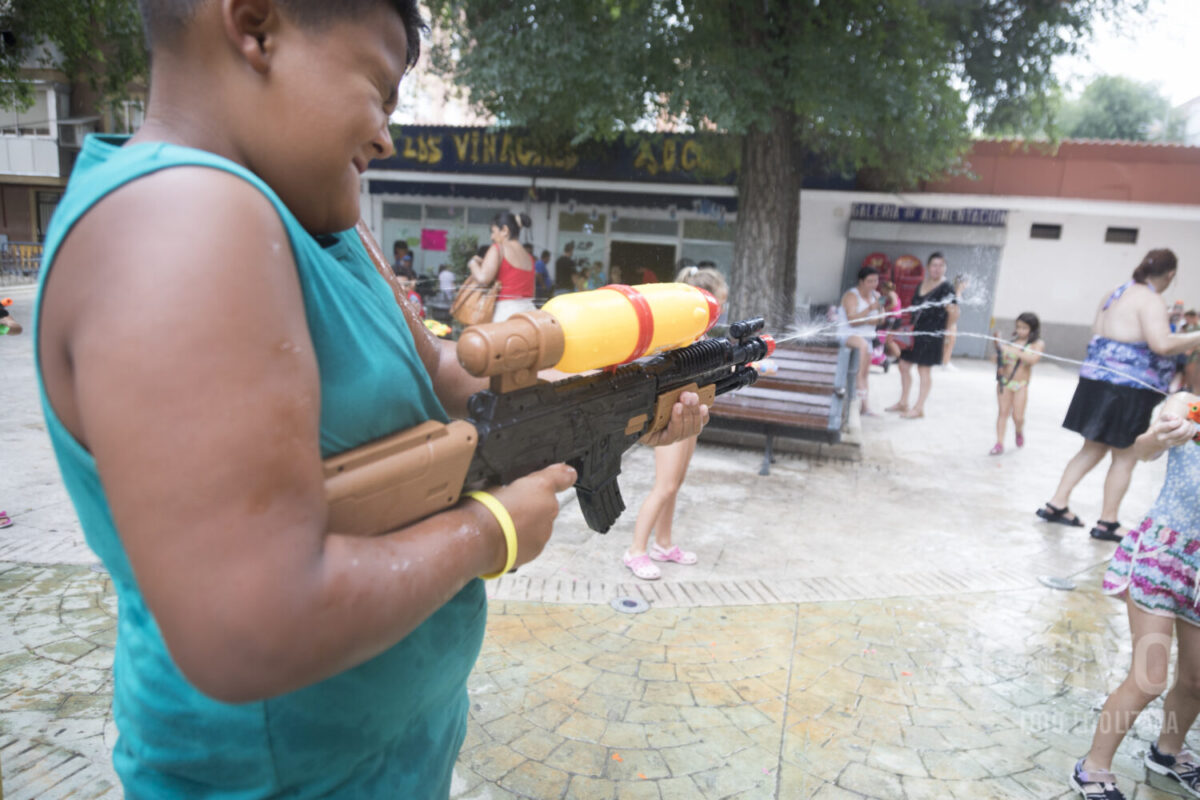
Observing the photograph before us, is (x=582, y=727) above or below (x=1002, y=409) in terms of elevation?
below

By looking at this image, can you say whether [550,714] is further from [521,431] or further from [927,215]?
[927,215]

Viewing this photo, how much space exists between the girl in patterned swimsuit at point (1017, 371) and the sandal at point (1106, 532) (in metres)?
2.40

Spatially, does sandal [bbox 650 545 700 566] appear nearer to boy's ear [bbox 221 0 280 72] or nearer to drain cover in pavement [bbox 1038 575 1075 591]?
drain cover in pavement [bbox 1038 575 1075 591]

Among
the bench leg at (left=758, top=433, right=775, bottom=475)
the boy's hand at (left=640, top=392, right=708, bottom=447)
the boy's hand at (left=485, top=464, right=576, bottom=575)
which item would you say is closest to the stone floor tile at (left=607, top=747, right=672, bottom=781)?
the boy's hand at (left=640, top=392, right=708, bottom=447)

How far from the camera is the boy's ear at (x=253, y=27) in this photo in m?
0.76

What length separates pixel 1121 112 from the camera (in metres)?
33.9

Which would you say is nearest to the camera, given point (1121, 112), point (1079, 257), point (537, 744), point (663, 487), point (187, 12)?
point (187, 12)

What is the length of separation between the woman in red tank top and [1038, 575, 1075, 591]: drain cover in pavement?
18.0 feet

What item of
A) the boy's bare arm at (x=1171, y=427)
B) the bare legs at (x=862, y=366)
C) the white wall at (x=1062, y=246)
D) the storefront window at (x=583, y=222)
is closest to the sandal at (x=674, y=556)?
the boy's bare arm at (x=1171, y=427)

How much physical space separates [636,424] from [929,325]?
8.92m

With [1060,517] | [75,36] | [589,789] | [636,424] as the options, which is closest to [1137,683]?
[589,789]

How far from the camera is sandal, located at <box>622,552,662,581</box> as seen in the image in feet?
14.4

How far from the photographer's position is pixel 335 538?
0.75m

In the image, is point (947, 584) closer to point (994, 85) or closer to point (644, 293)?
point (644, 293)
